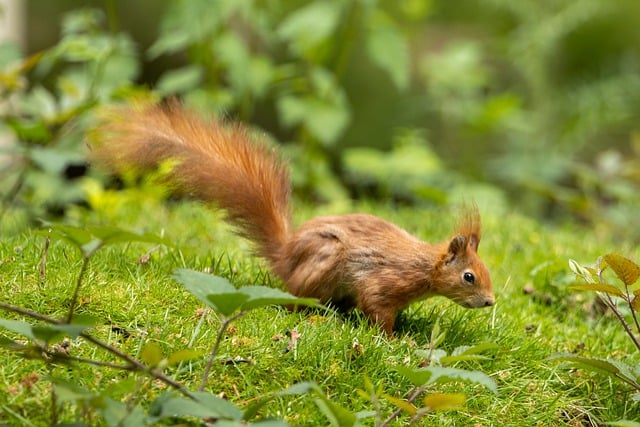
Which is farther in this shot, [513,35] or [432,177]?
[513,35]

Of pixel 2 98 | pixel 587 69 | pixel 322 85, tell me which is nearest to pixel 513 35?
pixel 587 69

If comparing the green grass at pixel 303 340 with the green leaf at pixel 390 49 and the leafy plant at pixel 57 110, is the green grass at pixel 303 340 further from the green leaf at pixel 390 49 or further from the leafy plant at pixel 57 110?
the green leaf at pixel 390 49

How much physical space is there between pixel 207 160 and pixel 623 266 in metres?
1.43

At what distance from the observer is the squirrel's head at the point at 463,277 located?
2.97m

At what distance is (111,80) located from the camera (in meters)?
5.21

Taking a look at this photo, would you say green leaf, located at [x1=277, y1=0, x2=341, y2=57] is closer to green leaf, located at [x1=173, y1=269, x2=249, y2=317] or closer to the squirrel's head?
the squirrel's head

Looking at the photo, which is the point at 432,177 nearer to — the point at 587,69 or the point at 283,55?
the point at 283,55

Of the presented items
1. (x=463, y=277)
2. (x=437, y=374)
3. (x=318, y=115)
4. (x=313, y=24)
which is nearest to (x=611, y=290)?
(x=463, y=277)

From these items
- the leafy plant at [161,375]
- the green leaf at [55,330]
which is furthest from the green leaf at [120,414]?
the green leaf at [55,330]

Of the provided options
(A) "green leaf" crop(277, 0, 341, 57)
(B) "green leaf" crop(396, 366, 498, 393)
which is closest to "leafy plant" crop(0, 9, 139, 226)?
(A) "green leaf" crop(277, 0, 341, 57)

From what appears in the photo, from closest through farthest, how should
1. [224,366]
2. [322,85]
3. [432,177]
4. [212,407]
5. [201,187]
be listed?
1. [212,407]
2. [224,366]
3. [201,187]
4. [322,85]
5. [432,177]

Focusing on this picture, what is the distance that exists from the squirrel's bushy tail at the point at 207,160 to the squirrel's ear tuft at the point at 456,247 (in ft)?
1.97

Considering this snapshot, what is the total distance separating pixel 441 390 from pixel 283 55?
211 inches

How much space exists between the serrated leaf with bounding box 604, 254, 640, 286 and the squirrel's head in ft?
1.40
